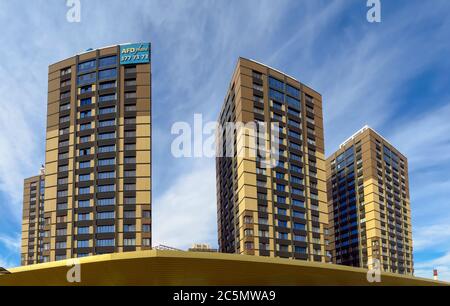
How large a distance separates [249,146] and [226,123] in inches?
691

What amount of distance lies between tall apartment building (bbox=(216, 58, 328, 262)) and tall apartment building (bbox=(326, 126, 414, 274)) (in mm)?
30495

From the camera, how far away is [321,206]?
95.1 m

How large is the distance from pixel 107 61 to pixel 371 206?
259ft

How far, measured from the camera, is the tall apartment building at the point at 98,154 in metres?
79.5

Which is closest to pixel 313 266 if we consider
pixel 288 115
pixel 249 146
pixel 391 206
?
pixel 249 146

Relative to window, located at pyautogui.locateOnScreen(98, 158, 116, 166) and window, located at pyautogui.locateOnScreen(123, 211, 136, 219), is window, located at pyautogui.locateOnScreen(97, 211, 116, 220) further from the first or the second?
window, located at pyautogui.locateOnScreen(98, 158, 116, 166)

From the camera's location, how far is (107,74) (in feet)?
293

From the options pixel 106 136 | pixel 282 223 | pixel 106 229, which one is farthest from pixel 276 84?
pixel 106 229

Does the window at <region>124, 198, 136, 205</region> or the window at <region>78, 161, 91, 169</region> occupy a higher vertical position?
the window at <region>78, 161, 91, 169</region>

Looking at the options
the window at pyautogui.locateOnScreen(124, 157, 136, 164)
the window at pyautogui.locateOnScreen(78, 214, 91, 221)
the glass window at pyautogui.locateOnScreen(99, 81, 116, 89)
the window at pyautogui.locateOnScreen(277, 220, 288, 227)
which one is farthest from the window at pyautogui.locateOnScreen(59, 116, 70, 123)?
the window at pyautogui.locateOnScreen(277, 220, 288, 227)

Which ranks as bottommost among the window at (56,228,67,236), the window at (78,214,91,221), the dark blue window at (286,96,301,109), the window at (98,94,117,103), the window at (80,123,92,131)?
the window at (56,228,67,236)

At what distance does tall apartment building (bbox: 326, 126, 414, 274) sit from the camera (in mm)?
120938

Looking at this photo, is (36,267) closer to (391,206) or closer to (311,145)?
(311,145)

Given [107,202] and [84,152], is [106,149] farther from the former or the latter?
[107,202]
